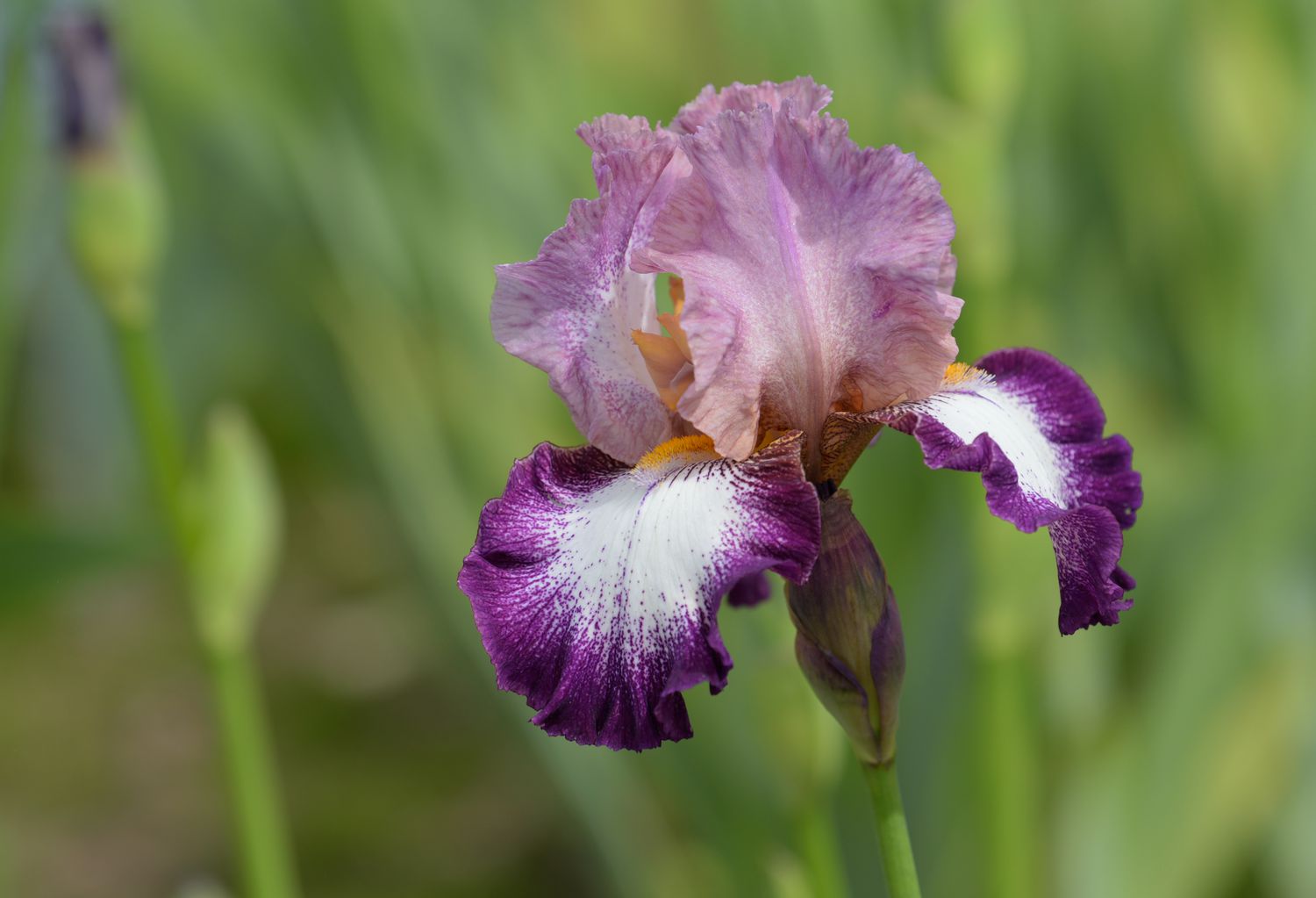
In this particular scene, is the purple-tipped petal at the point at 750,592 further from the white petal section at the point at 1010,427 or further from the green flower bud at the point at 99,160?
the green flower bud at the point at 99,160

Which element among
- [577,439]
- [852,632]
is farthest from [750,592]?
[577,439]

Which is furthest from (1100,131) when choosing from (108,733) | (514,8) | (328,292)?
(108,733)

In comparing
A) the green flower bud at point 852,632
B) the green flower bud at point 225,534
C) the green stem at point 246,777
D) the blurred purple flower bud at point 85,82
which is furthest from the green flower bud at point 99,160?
the green flower bud at point 852,632

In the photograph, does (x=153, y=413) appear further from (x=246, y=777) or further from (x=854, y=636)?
(x=854, y=636)

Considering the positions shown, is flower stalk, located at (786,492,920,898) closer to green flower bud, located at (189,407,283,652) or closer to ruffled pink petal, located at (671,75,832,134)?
ruffled pink petal, located at (671,75,832,134)

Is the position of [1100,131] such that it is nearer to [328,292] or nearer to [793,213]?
[328,292]

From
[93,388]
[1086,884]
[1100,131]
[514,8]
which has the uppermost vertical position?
[514,8]

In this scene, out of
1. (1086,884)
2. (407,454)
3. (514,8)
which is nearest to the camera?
(1086,884)
